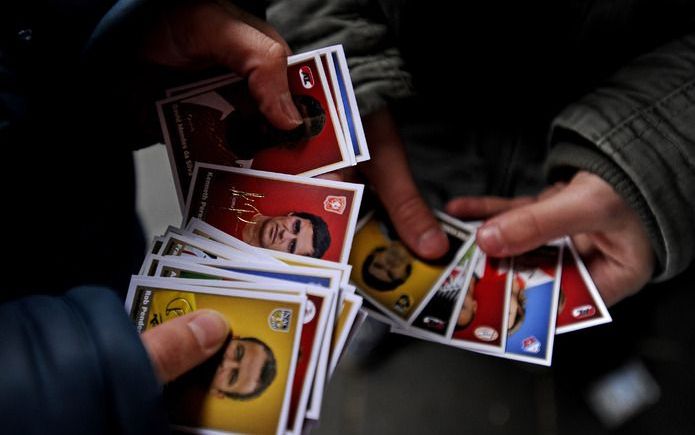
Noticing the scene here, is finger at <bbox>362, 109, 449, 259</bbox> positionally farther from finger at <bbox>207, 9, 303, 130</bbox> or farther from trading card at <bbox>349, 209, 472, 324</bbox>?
finger at <bbox>207, 9, 303, 130</bbox>

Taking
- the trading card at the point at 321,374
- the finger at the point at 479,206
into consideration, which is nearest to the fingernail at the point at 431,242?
the finger at the point at 479,206

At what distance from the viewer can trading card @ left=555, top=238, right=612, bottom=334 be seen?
1.03m

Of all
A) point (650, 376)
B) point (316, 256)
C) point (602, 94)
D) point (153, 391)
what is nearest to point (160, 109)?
point (316, 256)

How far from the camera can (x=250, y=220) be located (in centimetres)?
90

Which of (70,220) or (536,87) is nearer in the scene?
(70,220)

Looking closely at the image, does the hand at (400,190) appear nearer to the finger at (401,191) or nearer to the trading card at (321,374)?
the finger at (401,191)

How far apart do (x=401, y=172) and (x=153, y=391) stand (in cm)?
63

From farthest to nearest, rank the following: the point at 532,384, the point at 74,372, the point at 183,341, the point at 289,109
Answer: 1. the point at 532,384
2. the point at 289,109
3. the point at 183,341
4. the point at 74,372

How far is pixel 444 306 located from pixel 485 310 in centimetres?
8

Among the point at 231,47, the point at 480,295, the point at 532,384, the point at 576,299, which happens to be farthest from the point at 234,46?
the point at 532,384

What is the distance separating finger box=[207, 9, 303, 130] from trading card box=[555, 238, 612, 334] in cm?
59

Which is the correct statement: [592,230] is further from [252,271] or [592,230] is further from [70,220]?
[70,220]

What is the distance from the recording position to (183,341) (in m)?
0.67

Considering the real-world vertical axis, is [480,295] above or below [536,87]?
below
